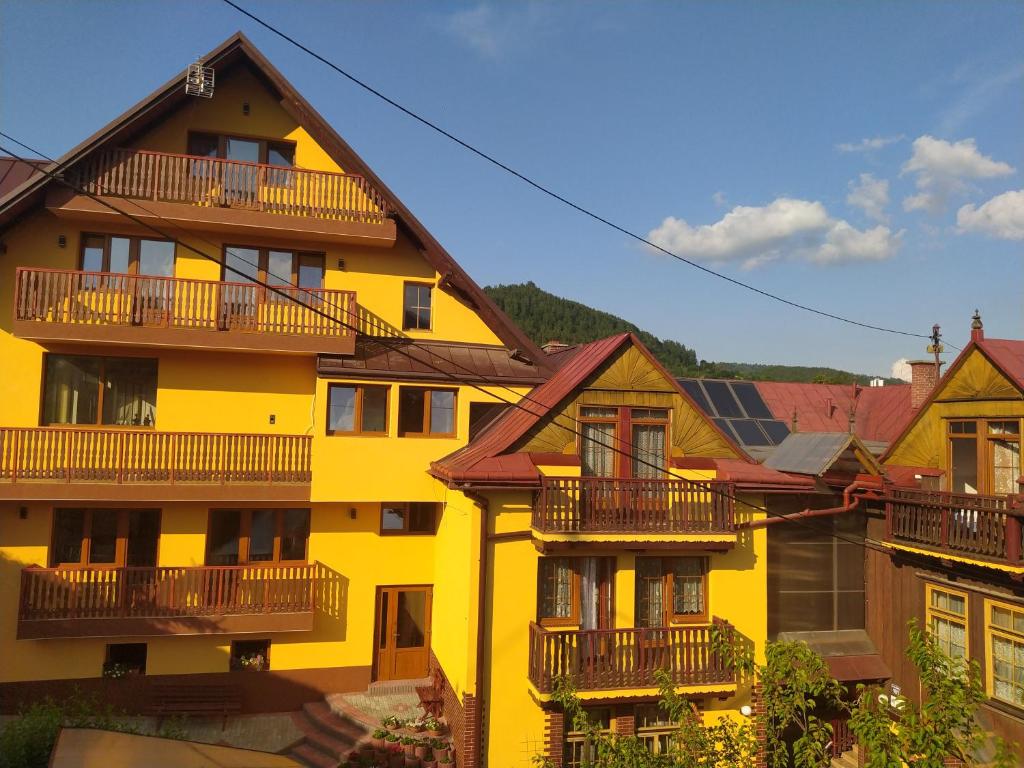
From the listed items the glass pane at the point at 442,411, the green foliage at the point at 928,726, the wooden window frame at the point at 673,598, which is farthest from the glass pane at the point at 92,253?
the green foliage at the point at 928,726

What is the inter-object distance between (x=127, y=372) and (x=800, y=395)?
20.4m

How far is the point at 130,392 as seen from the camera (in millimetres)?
15148

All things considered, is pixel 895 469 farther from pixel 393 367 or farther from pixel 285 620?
pixel 285 620

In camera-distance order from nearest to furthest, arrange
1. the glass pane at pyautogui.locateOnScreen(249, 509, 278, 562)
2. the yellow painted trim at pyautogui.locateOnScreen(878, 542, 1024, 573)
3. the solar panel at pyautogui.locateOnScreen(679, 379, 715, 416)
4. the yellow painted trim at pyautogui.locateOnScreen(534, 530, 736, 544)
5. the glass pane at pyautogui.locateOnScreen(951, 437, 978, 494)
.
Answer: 1. the yellow painted trim at pyautogui.locateOnScreen(878, 542, 1024, 573)
2. the yellow painted trim at pyautogui.locateOnScreen(534, 530, 736, 544)
3. the glass pane at pyautogui.locateOnScreen(951, 437, 978, 494)
4. the glass pane at pyautogui.locateOnScreen(249, 509, 278, 562)
5. the solar panel at pyautogui.locateOnScreen(679, 379, 715, 416)

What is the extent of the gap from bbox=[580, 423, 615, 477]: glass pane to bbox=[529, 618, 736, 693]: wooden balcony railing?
3137 millimetres

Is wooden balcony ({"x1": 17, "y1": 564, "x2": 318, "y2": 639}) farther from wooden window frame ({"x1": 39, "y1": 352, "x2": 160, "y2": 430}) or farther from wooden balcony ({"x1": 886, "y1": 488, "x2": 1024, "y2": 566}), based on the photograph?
wooden balcony ({"x1": 886, "y1": 488, "x2": 1024, "y2": 566})

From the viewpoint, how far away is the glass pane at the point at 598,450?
13.6 meters

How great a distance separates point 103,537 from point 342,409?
19.9 feet

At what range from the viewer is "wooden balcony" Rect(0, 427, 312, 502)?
44.4 feet

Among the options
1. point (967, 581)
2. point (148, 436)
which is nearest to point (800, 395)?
point (967, 581)

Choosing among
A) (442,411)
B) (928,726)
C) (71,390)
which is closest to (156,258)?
(71,390)

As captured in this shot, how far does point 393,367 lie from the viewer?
15.1 meters

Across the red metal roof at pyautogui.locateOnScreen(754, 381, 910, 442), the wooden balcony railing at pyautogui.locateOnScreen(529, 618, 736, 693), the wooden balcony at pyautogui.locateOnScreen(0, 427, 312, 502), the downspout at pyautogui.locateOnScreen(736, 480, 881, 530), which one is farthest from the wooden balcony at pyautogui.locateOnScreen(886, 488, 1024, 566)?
the wooden balcony at pyautogui.locateOnScreen(0, 427, 312, 502)

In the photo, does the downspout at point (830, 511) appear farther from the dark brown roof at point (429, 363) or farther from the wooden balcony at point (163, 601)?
the wooden balcony at point (163, 601)
